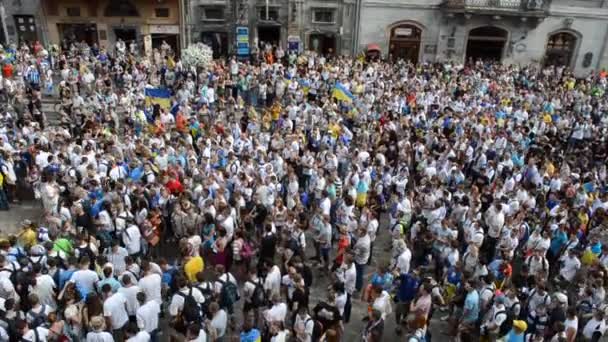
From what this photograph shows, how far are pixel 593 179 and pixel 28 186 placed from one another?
15235 millimetres

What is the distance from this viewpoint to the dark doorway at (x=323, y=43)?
1209 inches

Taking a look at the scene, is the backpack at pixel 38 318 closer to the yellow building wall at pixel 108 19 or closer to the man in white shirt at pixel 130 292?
the man in white shirt at pixel 130 292

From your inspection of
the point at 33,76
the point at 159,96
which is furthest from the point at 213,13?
the point at 159,96

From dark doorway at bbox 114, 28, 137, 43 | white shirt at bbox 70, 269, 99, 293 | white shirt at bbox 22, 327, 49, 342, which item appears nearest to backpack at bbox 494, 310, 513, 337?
white shirt at bbox 70, 269, 99, 293

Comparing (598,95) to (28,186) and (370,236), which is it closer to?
(370,236)

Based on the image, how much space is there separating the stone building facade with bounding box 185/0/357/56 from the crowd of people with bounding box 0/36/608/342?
1062 centimetres

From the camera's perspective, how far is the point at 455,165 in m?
13.1

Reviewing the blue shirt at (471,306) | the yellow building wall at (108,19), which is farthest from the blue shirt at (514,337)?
the yellow building wall at (108,19)

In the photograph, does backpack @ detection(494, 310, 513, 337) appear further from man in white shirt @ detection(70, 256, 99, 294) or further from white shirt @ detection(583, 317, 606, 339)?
man in white shirt @ detection(70, 256, 99, 294)

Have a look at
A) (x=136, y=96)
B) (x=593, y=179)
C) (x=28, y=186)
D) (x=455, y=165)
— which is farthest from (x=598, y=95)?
(x=28, y=186)

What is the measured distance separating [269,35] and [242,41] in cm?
331

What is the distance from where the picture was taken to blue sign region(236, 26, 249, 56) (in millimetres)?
27938

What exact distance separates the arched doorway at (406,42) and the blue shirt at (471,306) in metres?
24.3

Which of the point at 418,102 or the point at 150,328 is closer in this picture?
the point at 150,328
